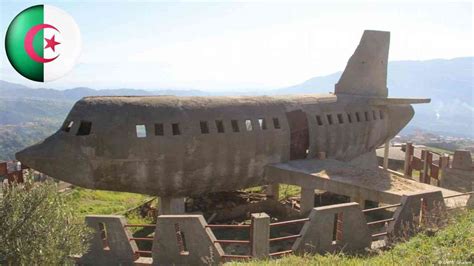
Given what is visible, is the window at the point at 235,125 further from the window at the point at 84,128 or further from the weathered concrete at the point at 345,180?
the window at the point at 84,128

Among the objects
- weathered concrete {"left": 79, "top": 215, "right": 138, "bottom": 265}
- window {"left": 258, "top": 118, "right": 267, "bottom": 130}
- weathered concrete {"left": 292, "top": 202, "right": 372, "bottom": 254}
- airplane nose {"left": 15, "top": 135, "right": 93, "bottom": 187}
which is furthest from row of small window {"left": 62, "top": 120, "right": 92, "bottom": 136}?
weathered concrete {"left": 292, "top": 202, "right": 372, "bottom": 254}

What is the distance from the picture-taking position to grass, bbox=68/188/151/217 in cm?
2559

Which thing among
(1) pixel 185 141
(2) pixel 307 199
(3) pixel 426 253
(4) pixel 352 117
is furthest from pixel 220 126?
(3) pixel 426 253

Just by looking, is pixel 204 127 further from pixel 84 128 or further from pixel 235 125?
pixel 84 128

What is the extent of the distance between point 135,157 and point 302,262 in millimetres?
9354

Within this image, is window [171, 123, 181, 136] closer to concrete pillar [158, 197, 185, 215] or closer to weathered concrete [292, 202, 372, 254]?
concrete pillar [158, 197, 185, 215]

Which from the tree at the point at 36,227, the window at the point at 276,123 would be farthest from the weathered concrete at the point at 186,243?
the window at the point at 276,123

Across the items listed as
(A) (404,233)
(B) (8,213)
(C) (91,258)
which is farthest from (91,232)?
(A) (404,233)

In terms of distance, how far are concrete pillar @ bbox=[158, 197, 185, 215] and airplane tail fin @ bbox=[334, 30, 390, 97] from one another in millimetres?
14049

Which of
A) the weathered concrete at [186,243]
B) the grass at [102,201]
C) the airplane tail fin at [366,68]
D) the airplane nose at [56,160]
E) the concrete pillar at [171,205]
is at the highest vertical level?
the airplane tail fin at [366,68]

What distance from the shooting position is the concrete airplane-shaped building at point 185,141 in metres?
17.3

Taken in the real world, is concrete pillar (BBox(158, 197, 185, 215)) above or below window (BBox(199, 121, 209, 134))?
below

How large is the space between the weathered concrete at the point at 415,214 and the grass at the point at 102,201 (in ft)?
52.8

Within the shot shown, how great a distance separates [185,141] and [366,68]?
1584 cm
